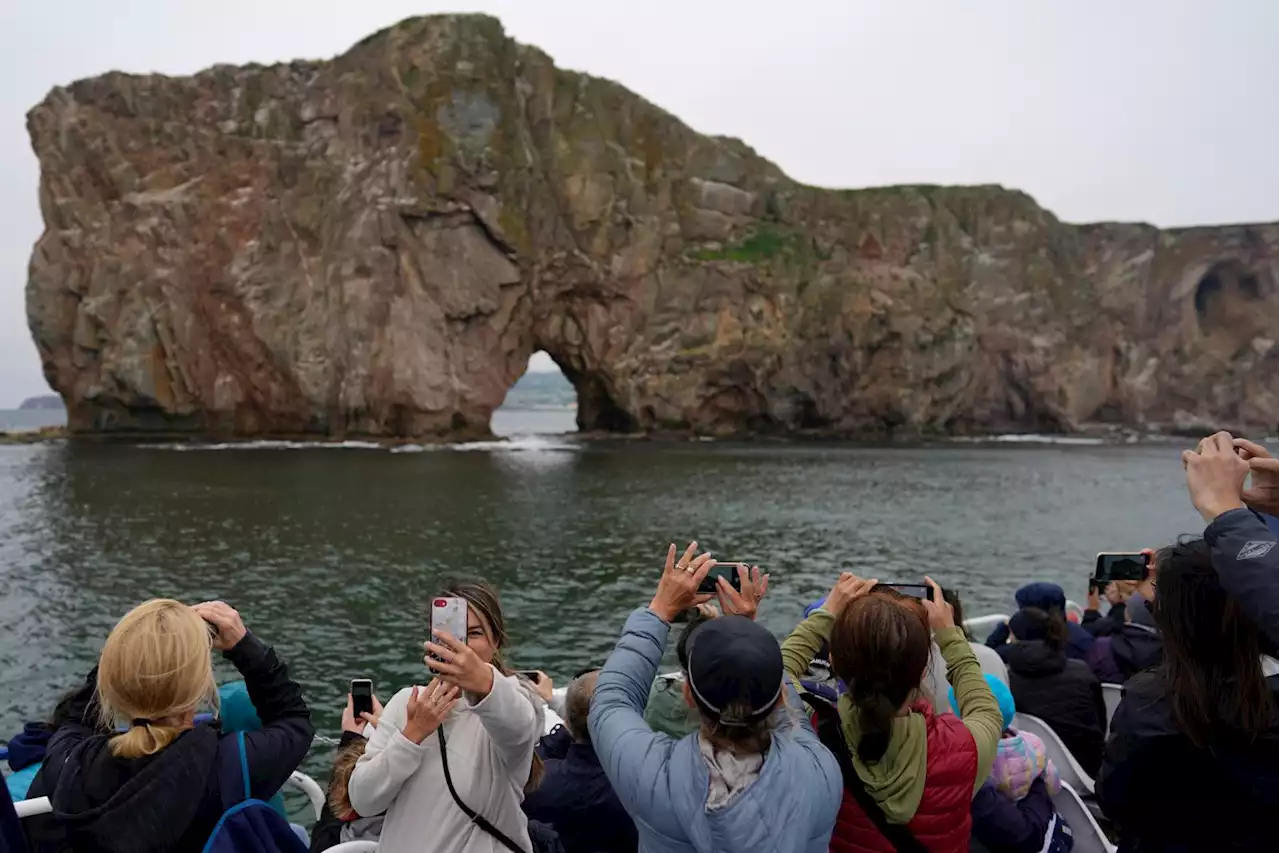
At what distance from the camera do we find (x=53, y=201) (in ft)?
198

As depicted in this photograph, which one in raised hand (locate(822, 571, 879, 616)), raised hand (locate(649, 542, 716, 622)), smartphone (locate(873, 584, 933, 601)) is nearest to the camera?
raised hand (locate(649, 542, 716, 622))

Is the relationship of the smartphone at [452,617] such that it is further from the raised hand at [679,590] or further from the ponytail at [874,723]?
the ponytail at [874,723]

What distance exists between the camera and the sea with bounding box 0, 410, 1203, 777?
1460 cm

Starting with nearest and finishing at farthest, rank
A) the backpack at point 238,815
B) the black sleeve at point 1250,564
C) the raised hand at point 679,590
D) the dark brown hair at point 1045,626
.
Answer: the black sleeve at point 1250,564, the backpack at point 238,815, the raised hand at point 679,590, the dark brown hair at point 1045,626

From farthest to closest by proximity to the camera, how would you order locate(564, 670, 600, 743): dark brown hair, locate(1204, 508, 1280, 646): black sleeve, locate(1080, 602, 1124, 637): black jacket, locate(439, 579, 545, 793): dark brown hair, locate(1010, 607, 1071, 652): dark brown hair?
locate(1080, 602, 1124, 637): black jacket < locate(1010, 607, 1071, 652): dark brown hair < locate(564, 670, 600, 743): dark brown hair < locate(439, 579, 545, 793): dark brown hair < locate(1204, 508, 1280, 646): black sleeve

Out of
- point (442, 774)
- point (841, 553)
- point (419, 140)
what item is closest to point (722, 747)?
point (442, 774)

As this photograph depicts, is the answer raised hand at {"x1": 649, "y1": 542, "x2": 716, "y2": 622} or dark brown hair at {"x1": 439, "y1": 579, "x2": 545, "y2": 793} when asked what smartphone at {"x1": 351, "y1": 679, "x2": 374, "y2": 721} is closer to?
dark brown hair at {"x1": 439, "y1": 579, "x2": 545, "y2": 793}

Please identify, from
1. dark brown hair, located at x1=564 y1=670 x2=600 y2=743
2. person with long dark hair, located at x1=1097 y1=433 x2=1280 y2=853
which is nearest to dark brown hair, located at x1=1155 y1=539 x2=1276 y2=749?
person with long dark hair, located at x1=1097 y1=433 x2=1280 y2=853

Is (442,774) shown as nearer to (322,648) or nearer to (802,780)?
(802,780)

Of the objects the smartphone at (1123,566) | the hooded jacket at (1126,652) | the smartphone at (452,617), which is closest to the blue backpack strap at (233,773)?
the smartphone at (452,617)

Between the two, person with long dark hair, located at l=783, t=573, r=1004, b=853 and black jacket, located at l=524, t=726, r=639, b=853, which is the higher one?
person with long dark hair, located at l=783, t=573, r=1004, b=853

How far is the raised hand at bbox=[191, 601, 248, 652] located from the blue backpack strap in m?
0.36

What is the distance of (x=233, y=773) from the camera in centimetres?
254

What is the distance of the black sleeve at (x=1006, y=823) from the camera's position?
3.75 meters
